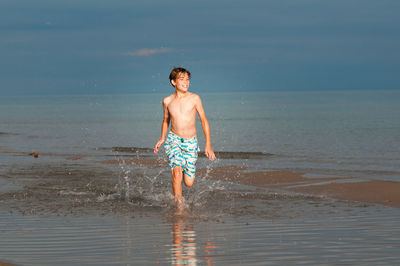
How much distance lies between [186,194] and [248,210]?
1.99m

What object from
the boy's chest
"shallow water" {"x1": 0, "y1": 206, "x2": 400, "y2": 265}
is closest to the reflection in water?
"shallow water" {"x1": 0, "y1": 206, "x2": 400, "y2": 265}

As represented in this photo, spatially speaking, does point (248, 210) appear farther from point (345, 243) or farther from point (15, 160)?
point (15, 160)

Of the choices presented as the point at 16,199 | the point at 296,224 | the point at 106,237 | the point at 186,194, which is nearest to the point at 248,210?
the point at 296,224

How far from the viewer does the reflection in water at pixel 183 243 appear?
5160 millimetres

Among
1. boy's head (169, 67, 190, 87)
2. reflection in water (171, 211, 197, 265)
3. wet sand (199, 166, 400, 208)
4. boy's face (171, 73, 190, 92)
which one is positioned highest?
boy's head (169, 67, 190, 87)

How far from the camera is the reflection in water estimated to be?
5160 mm

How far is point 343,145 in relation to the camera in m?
23.7

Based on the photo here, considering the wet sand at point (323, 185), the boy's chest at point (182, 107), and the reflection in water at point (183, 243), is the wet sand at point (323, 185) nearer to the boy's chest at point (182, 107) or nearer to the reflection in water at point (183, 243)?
the boy's chest at point (182, 107)

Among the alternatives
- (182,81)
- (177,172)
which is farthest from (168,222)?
(182,81)

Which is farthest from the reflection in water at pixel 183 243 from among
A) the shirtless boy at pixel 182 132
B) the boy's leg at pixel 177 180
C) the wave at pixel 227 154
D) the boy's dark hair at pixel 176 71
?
the wave at pixel 227 154

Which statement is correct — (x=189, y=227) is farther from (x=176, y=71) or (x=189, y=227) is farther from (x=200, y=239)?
(x=176, y=71)

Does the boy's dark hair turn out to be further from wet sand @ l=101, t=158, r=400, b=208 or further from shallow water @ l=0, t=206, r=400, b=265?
wet sand @ l=101, t=158, r=400, b=208

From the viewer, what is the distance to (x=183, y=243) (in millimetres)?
5918

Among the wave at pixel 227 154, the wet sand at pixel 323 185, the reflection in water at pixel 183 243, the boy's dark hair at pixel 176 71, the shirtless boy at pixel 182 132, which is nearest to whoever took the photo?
the reflection in water at pixel 183 243
